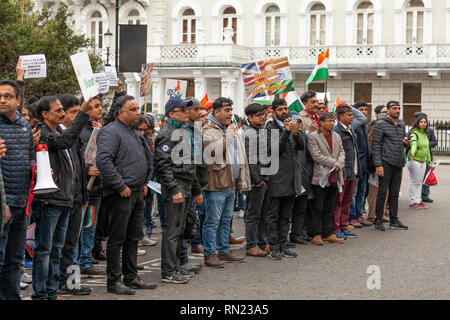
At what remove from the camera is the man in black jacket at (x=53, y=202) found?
6.12 metres

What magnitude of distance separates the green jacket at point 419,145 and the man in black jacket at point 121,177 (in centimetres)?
823

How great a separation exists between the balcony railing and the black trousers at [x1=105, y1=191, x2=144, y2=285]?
25806mm

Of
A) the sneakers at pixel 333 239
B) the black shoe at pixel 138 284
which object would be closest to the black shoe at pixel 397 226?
the sneakers at pixel 333 239

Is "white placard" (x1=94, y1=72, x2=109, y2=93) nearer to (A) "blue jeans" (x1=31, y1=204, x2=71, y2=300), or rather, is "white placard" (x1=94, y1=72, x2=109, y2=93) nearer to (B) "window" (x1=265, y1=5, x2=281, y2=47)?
(A) "blue jeans" (x1=31, y1=204, x2=71, y2=300)

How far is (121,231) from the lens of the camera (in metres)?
6.82

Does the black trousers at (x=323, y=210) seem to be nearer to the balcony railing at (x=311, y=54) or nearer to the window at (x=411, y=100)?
the balcony railing at (x=311, y=54)

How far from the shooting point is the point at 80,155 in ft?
22.8

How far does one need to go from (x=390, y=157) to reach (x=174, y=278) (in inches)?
202

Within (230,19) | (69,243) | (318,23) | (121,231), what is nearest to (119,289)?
(121,231)

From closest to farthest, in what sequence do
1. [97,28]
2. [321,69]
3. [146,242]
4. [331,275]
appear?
Answer: [331,275], [146,242], [321,69], [97,28]

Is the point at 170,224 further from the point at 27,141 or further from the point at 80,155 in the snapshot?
the point at 27,141

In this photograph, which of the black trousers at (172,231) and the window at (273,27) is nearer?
the black trousers at (172,231)

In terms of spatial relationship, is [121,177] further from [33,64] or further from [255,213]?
[255,213]

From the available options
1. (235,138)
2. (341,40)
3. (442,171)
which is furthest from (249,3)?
(235,138)
